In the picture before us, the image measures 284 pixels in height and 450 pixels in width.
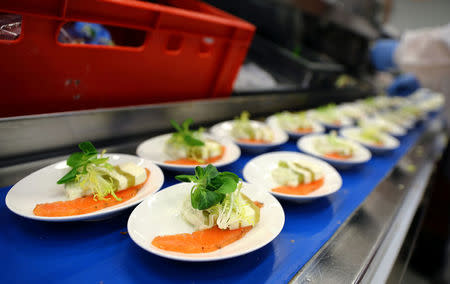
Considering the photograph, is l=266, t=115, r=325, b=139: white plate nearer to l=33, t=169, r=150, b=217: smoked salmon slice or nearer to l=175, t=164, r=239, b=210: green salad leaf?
l=175, t=164, r=239, b=210: green salad leaf

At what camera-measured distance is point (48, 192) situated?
2.90 feet

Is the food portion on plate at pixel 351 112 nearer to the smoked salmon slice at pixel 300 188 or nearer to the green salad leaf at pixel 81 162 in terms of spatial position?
the smoked salmon slice at pixel 300 188

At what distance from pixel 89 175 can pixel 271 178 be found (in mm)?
777

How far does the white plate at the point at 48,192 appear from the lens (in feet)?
2.43

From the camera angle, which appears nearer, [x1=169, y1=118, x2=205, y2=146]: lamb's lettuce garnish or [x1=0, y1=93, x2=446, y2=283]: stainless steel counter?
[x1=0, y1=93, x2=446, y2=283]: stainless steel counter

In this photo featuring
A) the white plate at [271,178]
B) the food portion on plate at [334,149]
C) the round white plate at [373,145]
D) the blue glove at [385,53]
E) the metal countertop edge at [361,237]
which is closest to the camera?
the metal countertop edge at [361,237]

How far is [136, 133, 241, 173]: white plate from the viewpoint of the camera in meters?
1.11

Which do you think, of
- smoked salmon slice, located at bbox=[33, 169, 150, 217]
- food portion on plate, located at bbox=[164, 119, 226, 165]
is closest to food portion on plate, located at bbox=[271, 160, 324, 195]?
food portion on plate, located at bbox=[164, 119, 226, 165]

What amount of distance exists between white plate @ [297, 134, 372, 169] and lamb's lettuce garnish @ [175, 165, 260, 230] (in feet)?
2.80

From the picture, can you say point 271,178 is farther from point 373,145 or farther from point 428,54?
point 428,54

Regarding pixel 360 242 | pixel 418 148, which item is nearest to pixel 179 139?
pixel 360 242

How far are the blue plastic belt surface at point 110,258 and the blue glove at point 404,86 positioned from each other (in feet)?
16.0

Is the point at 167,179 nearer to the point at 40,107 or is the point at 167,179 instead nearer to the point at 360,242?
the point at 40,107

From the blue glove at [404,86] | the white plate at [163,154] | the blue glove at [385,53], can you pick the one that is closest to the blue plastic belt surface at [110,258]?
the white plate at [163,154]
